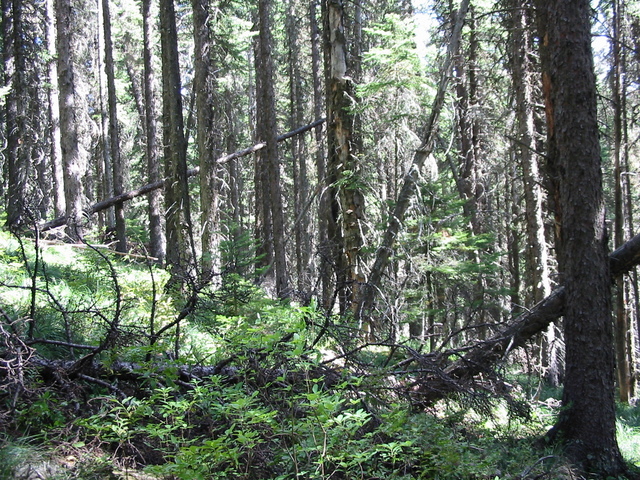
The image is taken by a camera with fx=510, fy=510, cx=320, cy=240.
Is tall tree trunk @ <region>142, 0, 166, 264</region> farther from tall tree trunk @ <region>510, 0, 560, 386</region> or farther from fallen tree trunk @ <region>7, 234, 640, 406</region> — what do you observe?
fallen tree trunk @ <region>7, 234, 640, 406</region>

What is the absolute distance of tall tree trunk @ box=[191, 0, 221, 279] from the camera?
1072cm

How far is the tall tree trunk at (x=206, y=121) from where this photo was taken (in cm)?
1072

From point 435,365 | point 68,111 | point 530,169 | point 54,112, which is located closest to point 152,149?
point 54,112

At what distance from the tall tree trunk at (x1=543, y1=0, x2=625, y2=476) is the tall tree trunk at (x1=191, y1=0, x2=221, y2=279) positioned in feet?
23.0

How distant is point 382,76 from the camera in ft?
35.5

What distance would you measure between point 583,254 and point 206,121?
25.9 ft

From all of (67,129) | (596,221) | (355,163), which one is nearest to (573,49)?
(596,221)

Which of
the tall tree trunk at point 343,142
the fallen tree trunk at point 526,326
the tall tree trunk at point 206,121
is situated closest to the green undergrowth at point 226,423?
the fallen tree trunk at point 526,326

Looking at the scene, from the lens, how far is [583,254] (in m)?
6.15

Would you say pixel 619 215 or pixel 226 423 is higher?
pixel 619 215

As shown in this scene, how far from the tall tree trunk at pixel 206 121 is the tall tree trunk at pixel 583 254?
700 cm

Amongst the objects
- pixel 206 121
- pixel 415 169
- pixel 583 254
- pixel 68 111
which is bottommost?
pixel 583 254

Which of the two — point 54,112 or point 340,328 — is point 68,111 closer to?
point 54,112

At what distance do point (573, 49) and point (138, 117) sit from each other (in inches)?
987
